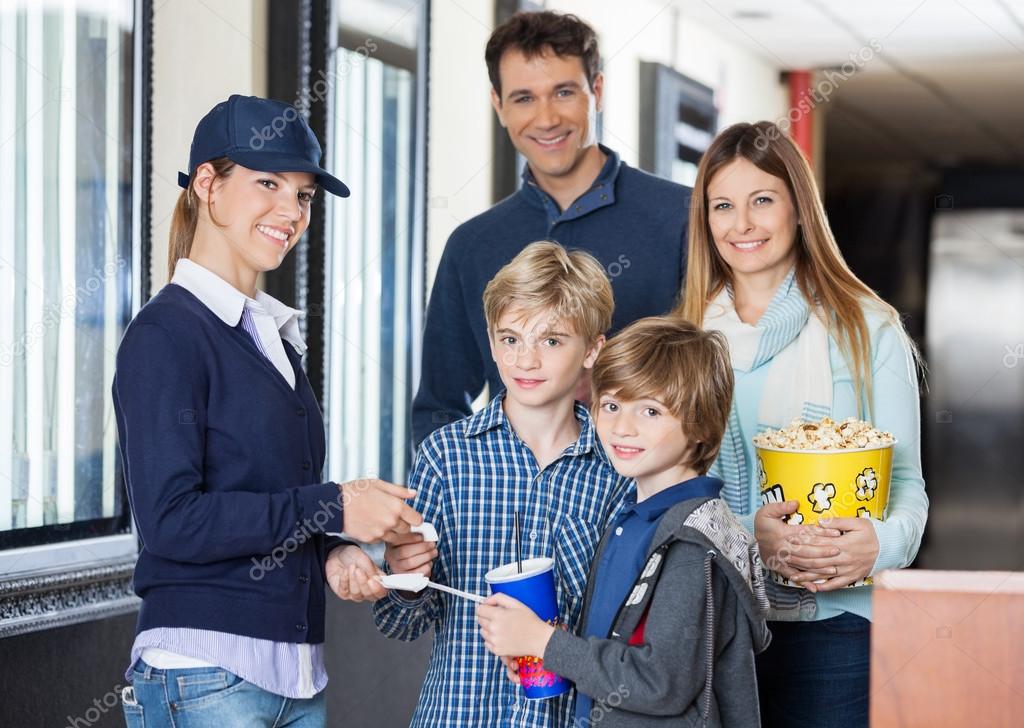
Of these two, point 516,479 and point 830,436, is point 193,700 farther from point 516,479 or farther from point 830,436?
point 830,436

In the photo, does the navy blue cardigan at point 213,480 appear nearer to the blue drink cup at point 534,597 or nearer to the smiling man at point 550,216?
the blue drink cup at point 534,597

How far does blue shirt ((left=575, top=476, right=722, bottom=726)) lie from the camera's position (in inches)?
53.5

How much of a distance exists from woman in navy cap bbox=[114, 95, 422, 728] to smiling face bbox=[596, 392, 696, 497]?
0.26 m

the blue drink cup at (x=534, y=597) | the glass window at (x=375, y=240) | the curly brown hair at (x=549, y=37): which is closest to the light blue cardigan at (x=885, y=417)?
the blue drink cup at (x=534, y=597)

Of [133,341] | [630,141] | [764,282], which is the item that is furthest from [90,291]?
[630,141]

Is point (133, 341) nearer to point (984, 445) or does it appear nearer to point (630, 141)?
point (630, 141)

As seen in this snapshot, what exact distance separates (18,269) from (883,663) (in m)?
1.93

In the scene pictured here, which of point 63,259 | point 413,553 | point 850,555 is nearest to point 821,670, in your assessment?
point 850,555

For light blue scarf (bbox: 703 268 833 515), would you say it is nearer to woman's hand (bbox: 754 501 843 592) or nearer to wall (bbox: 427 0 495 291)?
woman's hand (bbox: 754 501 843 592)

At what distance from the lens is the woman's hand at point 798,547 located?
1459 mm

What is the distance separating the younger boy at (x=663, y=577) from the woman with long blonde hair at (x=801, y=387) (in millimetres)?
158

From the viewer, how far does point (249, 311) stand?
4.73 feet

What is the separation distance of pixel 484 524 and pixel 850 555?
46 centimetres

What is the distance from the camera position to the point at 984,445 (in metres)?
8.59
